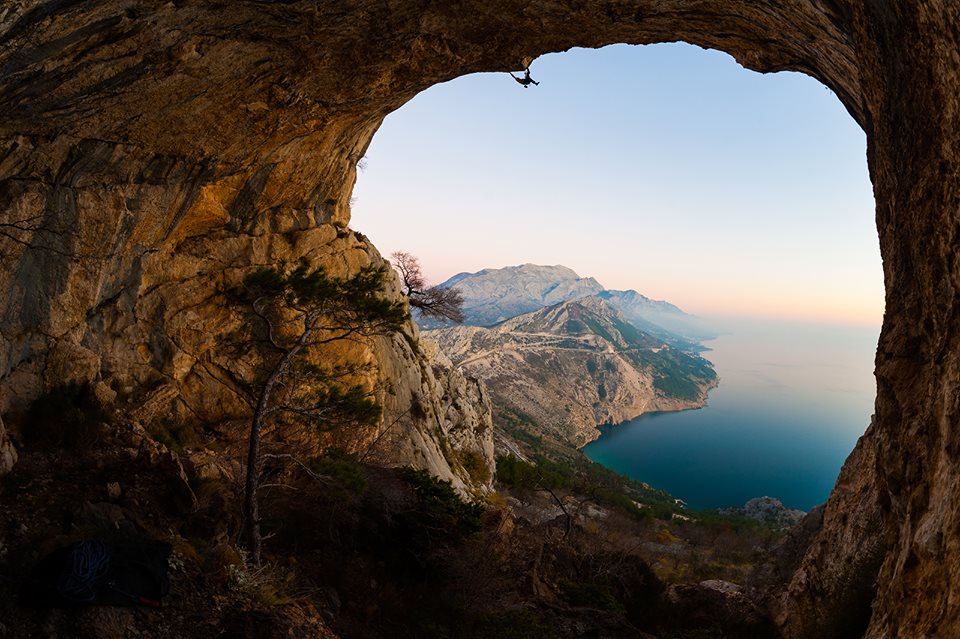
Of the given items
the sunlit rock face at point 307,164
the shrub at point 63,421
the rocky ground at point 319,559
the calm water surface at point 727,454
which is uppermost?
the sunlit rock face at point 307,164

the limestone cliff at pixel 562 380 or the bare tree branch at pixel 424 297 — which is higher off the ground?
the bare tree branch at pixel 424 297

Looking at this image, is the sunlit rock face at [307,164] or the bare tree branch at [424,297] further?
the bare tree branch at [424,297]

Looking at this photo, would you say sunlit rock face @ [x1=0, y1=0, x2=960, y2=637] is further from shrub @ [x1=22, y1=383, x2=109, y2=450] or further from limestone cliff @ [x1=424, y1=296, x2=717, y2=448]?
limestone cliff @ [x1=424, y1=296, x2=717, y2=448]

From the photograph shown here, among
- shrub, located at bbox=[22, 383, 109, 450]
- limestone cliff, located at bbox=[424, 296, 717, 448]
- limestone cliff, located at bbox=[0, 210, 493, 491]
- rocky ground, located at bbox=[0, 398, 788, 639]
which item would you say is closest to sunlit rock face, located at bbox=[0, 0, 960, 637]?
limestone cliff, located at bbox=[0, 210, 493, 491]

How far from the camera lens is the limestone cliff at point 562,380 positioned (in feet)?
405

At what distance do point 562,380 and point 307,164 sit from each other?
13778 cm

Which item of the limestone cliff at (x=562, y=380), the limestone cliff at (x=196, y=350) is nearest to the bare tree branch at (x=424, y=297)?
the limestone cliff at (x=196, y=350)

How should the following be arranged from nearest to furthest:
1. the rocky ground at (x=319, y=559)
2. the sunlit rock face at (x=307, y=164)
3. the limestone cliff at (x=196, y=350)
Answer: the sunlit rock face at (x=307, y=164), the rocky ground at (x=319, y=559), the limestone cliff at (x=196, y=350)

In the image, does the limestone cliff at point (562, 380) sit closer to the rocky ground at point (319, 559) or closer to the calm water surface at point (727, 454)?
the calm water surface at point (727, 454)

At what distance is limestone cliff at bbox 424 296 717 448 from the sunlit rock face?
279 feet

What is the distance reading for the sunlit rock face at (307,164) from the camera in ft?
13.9

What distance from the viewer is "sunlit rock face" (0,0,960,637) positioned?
4.22 metres

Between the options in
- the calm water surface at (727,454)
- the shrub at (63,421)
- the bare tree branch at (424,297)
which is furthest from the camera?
the calm water surface at (727,454)

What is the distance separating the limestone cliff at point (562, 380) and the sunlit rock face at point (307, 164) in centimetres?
8509
